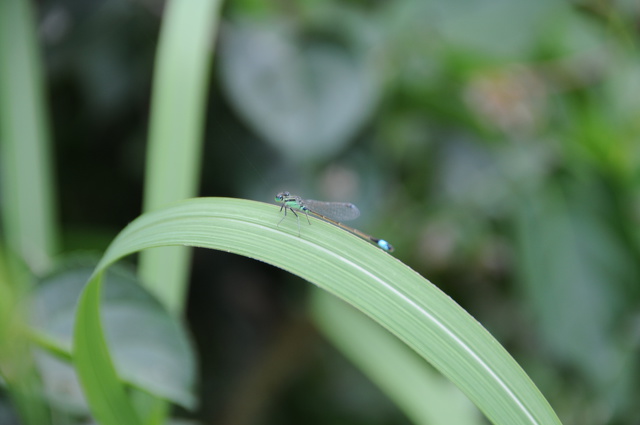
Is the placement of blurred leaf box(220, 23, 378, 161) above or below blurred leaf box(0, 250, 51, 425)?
above

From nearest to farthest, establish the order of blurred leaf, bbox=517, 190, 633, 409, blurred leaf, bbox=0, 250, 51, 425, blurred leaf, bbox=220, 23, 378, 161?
blurred leaf, bbox=0, 250, 51, 425
blurred leaf, bbox=220, 23, 378, 161
blurred leaf, bbox=517, 190, 633, 409

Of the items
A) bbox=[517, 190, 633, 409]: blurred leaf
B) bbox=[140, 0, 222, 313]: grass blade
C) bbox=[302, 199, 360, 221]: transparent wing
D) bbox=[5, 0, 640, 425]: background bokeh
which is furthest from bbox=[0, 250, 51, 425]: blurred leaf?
bbox=[517, 190, 633, 409]: blurred leaf

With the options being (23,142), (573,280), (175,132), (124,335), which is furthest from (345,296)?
(573,280)

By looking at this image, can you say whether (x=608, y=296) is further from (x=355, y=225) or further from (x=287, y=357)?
(x=287, y=357)

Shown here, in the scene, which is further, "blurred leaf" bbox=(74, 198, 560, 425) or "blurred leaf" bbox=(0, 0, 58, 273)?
"blurred leaf" bbox=(0, 0, 58, 273)

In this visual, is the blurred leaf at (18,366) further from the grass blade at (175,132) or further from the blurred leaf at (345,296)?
the grass blade at (175,132)

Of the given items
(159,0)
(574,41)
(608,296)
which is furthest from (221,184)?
(574,41)

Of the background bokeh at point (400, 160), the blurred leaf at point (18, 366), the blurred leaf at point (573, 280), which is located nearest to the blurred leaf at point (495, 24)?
the background bokeh at point (400, 160)

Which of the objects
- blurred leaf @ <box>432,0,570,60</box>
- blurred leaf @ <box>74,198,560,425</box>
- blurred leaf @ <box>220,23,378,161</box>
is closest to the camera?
Answer: blurred leaf @ <box>74,198,560,425</box>

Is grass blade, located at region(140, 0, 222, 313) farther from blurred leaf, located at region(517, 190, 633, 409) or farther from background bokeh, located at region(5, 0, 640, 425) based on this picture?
blurred leaf, located at region(517, 190, 633, 409)
